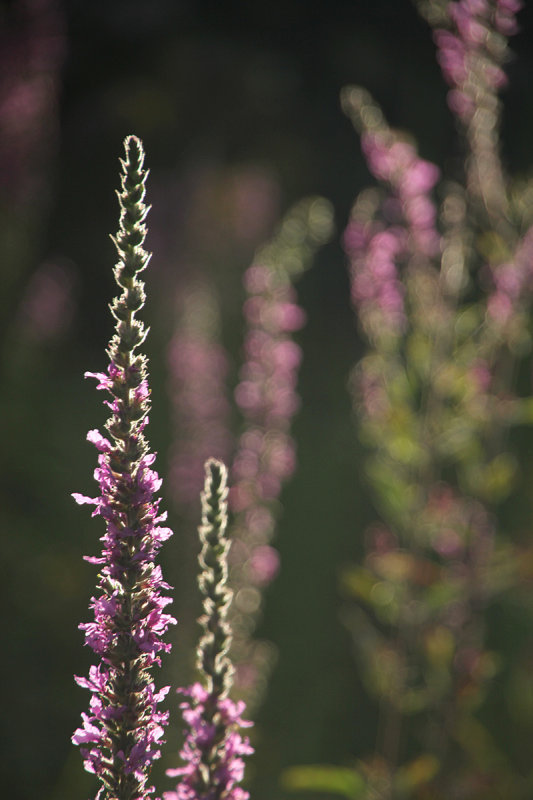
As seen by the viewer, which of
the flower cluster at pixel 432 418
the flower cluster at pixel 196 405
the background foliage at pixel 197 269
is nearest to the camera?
the flower cluster at pixel 432 418

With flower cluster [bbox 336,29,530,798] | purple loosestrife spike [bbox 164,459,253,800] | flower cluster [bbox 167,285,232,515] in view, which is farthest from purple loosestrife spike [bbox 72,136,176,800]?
flower cluster [bbox 167,285,232,515]

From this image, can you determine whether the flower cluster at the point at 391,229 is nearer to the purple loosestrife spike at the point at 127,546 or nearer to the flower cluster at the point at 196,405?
the flower cluster at the point at 196,405

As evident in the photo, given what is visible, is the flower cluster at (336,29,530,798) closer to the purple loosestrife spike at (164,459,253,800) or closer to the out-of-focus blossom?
the purple loosestrife spike at (164,459,253,800)

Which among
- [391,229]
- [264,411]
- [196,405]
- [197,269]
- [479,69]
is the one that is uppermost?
[479,69]

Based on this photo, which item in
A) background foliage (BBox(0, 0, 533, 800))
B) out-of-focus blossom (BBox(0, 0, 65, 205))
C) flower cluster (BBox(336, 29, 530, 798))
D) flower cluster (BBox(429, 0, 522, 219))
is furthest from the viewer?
out-of-focus blossom (BBox(0, 0, 65, 205))

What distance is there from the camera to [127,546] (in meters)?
0.88

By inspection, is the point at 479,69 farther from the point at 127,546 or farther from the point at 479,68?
the point at 127,546

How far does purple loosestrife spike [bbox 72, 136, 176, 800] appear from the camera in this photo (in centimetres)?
86

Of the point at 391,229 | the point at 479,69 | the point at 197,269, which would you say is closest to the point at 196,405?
the point at 391,229

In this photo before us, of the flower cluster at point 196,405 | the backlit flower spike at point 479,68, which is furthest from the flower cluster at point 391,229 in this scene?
the flower cluster at point 196,405

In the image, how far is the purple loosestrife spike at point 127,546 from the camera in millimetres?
862

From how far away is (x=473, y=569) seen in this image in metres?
2.24

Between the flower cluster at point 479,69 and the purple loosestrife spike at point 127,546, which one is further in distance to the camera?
the flower cluster at point 479,69

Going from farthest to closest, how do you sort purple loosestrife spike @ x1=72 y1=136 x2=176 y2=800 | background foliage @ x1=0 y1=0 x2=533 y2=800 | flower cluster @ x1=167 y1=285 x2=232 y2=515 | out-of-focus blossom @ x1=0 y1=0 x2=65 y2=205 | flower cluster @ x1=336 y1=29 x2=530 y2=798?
1. out-of-focus blossom @ x1=0 y1=0 x2=65 y2=205
2. background foliage @ x1=0 y1=0 x2=533 y2=800
3. flower cluster @ x1=167 y1=285 x2=232 y2=515
4. flower cluster @ x1=336 y1=29 x2=530 y2=798
5. purple loosestrife spike @ x1=72 y1=136 x2=176 y2=800
